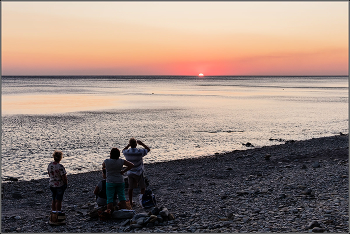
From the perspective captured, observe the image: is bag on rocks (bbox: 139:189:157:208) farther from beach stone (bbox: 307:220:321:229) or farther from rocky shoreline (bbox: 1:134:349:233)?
beach stone (bbox: 307:220:321:229)

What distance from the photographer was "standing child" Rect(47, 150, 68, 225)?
9359 millimetres

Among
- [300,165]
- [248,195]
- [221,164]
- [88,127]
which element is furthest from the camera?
[88,127]

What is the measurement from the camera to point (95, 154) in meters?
22.2

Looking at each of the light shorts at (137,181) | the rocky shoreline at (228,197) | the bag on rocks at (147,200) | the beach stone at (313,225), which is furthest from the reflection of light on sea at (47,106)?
the beach stone at (313,225)

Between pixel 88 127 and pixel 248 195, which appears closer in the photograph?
pixel 248 195

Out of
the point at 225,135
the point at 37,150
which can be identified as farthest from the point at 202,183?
the point at 225,135

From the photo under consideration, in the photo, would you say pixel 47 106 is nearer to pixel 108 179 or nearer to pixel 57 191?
pixel 57 191

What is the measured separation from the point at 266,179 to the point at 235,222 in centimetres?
528

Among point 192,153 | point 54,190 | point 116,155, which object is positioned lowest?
point 192,153

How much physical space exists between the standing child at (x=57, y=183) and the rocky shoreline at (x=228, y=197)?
0.87 ft

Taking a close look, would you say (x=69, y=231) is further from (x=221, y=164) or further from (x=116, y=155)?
(x=221, y=164)

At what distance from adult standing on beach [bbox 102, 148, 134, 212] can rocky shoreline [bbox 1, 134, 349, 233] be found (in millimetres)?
708

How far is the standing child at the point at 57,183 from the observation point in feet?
30.7

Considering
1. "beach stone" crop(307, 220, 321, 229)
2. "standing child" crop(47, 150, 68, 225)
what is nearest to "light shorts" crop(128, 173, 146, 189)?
"standing child" crop(47, 150, 68, 225)
